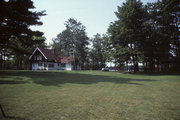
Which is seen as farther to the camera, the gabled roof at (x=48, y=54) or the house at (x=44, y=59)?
the house at (x=44, y=59)

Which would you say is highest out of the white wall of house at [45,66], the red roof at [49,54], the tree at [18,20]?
the tree at [18,20]

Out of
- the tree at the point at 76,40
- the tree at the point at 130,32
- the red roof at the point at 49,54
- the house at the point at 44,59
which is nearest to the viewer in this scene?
the tree at the point at 130,32

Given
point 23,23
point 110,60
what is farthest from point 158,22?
point 23,23

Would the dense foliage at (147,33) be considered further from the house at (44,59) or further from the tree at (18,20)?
the house at (44,59)

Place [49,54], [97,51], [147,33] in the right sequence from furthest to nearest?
[97,51] < [49,54] < [147,33]

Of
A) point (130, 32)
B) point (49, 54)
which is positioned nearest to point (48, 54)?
point (49, 54)

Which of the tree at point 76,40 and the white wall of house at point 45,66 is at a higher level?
the tree at point 76,40

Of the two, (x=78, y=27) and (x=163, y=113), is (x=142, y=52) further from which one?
(x=78, y=27)

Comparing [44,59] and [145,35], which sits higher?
[145,35]

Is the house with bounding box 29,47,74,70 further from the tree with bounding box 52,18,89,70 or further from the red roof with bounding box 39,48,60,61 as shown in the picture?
the tree with bounding box 52,18,89,70

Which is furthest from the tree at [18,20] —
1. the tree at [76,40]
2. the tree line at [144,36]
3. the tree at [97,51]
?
the tree at [97,51]

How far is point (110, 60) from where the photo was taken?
36.5m

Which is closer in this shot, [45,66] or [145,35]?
[145,35]

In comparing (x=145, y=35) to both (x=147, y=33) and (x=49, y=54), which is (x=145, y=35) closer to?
(x=147, y=33)
